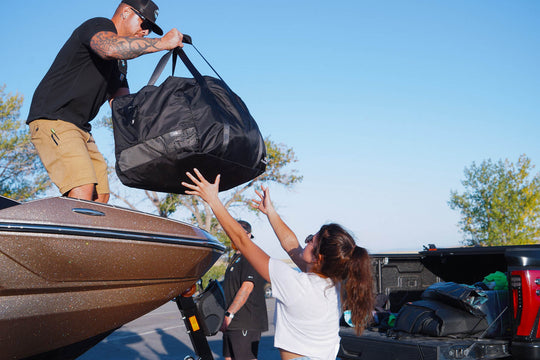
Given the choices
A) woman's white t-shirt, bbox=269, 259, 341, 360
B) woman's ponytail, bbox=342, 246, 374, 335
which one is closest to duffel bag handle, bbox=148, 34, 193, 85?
woman's white t-shirt, bbox=269, 259, 341, 360

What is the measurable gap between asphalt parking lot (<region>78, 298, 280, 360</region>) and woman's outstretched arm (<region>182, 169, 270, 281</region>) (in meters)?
5.78

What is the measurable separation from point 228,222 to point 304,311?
2.06 ft

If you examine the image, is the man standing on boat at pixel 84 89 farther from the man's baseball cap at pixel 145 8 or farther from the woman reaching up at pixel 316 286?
the woman reaching up at pixel 316 286

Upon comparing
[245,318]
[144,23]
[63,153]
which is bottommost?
[245,318]

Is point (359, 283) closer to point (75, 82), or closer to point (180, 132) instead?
point (180, 132)

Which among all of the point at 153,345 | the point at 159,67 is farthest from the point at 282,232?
the point at 153,345

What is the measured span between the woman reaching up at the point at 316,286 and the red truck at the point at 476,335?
160 centimetres

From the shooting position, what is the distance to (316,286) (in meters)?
2.89

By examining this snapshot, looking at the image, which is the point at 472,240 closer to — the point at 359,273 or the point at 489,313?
the point at 489,313


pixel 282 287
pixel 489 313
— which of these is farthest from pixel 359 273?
pixel 489 313

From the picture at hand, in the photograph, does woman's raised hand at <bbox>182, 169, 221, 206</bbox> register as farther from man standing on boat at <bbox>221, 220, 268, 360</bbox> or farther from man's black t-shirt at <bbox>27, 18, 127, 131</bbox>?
man standing on boat at <bbox>221, 220, 268, 360</bbox>

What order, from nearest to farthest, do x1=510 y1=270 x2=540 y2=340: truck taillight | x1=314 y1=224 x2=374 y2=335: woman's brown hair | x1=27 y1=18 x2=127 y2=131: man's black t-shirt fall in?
1. x1=27 y1=18 x2=127 y2=131: man's black t-shirt
2. x1=314 y1=224 x2=374 y2=335: woman's brown hair
3. x1=510 y1=270 x2=540 y2=340: truck taillight

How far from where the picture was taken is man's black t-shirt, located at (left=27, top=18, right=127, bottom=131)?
2811 mm

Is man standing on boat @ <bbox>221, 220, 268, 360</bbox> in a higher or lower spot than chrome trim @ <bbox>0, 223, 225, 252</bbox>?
lower
